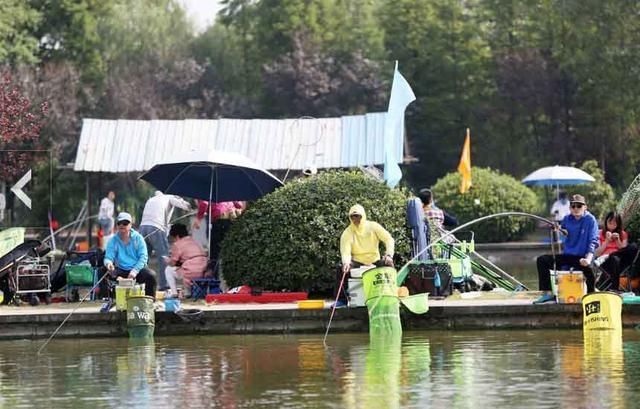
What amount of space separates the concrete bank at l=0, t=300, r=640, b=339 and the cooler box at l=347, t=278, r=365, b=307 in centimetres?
9

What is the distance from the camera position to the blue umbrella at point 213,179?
861 inches

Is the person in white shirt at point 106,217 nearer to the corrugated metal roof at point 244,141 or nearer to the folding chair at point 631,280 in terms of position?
the corrugated metal roof at point 244,141

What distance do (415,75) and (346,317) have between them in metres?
47.4

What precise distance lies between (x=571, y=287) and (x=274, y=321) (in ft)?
11.9

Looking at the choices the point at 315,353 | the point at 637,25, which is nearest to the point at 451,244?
the point at 315,353

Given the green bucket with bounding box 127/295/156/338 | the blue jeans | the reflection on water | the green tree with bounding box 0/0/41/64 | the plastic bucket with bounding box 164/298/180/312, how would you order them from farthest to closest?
1. the green tree with bounding box 0/0/41/64
2. the blue jeans
3. the plastic bucket with bounding box 164/298/180/312
4. the green bucket with bounding box 127/295/156/338
5. the reflection on water

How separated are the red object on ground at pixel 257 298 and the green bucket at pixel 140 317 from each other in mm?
1794

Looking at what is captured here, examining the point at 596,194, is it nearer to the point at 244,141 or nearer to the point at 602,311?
the point at 244,141

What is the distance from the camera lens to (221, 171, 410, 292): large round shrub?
68.0 ft

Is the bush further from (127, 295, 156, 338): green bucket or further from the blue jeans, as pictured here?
(127, 295, 156, 338): green bucket

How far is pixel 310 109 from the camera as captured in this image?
67.1 meters

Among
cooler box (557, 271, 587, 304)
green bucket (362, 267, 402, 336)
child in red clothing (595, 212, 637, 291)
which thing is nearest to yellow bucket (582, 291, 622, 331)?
cooler box (557, 271, 587, 304)

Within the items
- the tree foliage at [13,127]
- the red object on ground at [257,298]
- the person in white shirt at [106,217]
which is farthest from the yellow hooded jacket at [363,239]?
the person in white shirt at [106,217]

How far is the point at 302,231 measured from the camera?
20781 mm
